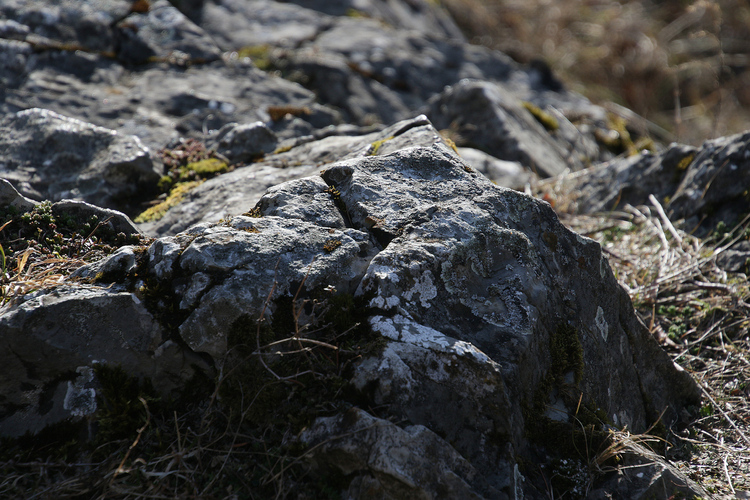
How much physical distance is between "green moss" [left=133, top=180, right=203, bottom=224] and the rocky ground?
0.03 metres

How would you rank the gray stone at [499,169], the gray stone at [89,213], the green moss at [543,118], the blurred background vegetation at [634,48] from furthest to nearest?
1. the blurred background vegetation at [634,48]
2. the green moss at [543,118]
3. the gray stone at [499,169]
4. the gray stone at [89,213]

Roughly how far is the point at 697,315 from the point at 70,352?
4386 mm

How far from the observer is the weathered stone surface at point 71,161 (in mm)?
3963

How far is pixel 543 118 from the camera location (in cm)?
708

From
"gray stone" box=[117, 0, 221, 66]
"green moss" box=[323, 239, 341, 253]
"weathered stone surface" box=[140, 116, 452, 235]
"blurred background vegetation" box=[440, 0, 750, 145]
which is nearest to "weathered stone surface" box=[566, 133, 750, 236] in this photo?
"weathered stone surface" box=[140, 116, 452, 235]

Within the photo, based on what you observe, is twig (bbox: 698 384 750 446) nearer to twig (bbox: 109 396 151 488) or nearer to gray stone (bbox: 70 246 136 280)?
twig (bbox: 109 396 151 488)

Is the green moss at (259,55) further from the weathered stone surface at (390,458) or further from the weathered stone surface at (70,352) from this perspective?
the weathered stone surface at (390,458)

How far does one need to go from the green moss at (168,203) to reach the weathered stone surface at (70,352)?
1.54m

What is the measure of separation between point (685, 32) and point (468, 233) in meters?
13.1

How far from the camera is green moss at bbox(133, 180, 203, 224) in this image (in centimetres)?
381

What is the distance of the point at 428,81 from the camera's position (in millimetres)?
7789

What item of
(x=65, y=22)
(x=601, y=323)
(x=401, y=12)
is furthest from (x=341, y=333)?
(x=401, y=12)

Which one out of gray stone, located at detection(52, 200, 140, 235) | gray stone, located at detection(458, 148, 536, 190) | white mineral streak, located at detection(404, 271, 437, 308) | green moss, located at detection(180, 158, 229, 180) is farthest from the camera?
gray stone, located at detection(458, 148, 536, 190)

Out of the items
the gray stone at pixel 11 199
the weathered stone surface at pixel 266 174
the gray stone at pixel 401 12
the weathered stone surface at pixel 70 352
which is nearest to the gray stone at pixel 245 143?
the weathered stone surface at pixel 266 174
